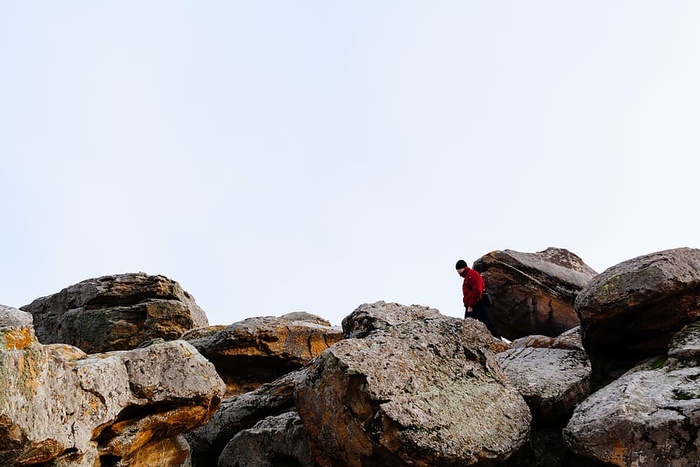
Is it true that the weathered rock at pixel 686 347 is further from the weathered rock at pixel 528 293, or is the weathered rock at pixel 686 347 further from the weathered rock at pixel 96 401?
the weathered rock at pixel 528 293

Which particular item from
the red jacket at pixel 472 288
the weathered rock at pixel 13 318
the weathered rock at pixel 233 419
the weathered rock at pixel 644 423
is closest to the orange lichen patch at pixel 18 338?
the weathered rock at pixel 13 318

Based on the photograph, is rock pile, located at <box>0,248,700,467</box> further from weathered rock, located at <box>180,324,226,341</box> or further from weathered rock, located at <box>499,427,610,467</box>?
weathered rock, located at <box>180,324,226,341</box>

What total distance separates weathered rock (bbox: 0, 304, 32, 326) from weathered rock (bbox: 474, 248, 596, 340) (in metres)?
17.9

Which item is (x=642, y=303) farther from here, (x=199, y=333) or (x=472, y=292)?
(x=199, y=333)

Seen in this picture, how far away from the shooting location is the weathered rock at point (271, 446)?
11508 mm

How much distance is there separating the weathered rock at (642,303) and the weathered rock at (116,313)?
1234cm

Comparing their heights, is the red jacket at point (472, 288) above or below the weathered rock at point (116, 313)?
below

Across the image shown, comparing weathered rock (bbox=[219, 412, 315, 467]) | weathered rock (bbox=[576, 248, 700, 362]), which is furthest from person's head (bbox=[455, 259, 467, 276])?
weathered rock (bbox=[219, 412, 315, 467])

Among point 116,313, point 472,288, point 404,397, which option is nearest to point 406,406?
point 404,397

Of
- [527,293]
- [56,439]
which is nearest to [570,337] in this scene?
[527,293]

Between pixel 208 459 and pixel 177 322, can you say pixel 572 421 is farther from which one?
pixel 177 322

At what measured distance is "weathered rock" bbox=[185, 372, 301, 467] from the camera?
513 inches

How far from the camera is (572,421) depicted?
10211 mm

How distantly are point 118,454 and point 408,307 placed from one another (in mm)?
7919
